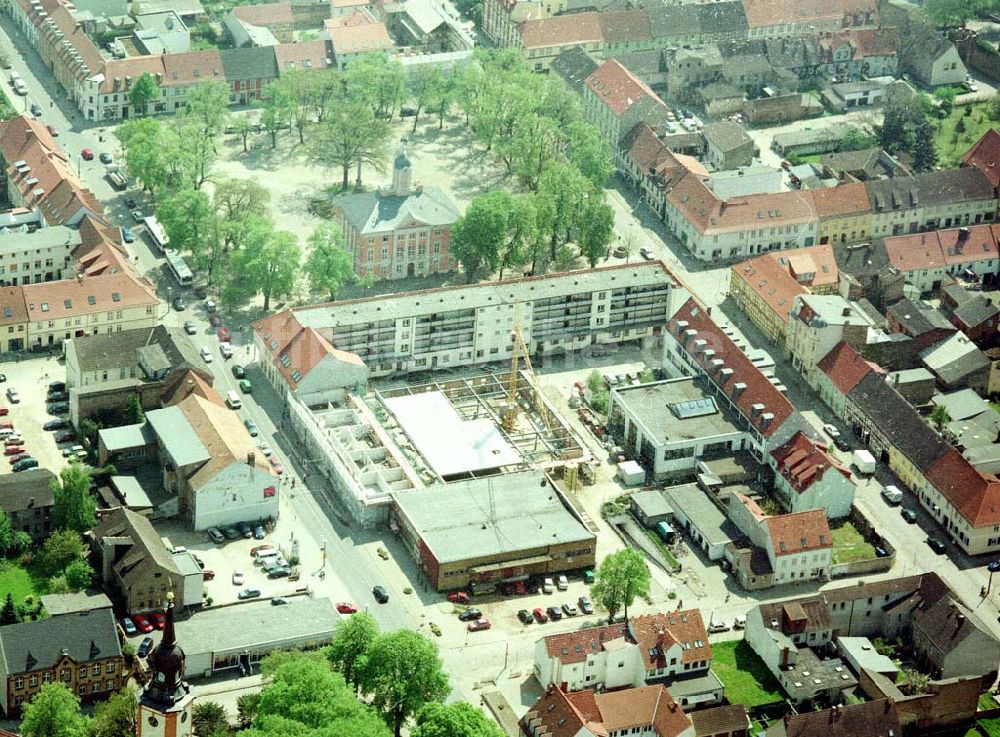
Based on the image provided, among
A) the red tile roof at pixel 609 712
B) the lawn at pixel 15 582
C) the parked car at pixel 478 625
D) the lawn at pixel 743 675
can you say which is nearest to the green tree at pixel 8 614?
the lawn at pixel 15 582

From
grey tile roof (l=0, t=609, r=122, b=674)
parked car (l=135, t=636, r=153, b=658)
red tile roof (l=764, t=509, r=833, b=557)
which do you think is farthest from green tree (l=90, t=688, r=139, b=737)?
red tile roof (l=764, t=509, r=833, b=557)

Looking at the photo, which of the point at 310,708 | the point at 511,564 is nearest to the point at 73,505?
the point at 310,708

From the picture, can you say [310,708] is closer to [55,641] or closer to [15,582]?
[55,641]

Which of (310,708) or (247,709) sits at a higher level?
(310,708)

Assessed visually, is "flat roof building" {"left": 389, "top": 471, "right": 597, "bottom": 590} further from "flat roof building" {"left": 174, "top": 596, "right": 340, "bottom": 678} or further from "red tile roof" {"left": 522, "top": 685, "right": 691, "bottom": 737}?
"red tile roof" {"left": 522, "top": 685, "right": 691, "bottom": 737}

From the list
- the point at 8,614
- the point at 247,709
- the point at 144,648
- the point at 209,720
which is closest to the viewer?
the point at 209,720

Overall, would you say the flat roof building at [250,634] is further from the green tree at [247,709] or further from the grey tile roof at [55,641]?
the grey tile roof at [55,641]

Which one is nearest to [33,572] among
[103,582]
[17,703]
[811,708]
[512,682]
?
[103,582]

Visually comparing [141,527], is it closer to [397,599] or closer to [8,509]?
[8,509]
